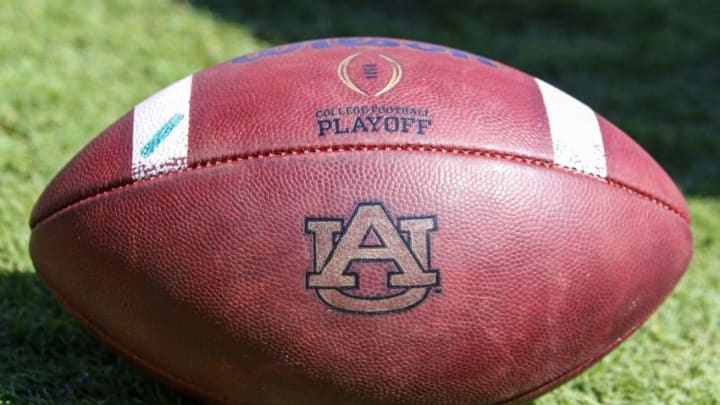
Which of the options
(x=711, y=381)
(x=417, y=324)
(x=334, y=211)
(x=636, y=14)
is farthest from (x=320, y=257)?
(x=636, y=14)

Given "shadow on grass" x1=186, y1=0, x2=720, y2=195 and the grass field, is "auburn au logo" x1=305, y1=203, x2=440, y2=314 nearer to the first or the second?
the grass field

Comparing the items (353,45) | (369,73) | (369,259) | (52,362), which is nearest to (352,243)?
(369,259)

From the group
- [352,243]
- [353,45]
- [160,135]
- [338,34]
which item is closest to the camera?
[352,243]

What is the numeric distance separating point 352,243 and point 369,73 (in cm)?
44

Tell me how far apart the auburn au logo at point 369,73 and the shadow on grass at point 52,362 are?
0.86 metres

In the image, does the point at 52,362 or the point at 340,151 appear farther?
the point at 52,362

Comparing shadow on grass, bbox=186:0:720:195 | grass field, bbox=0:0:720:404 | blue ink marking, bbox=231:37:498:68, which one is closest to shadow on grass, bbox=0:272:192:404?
grass field, bbox=0:0:720:404

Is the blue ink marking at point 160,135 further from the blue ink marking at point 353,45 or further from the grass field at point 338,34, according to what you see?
the grass field at point 338,34

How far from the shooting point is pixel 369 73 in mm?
2115

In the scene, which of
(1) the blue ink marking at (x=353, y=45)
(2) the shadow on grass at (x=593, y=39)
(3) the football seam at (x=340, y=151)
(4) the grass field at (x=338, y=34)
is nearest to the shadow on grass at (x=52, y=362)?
(4) the grass field at (x=338, y=34)

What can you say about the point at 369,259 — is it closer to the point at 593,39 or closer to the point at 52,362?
the point at 52,362

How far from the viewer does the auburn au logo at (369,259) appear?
1887 millimetres

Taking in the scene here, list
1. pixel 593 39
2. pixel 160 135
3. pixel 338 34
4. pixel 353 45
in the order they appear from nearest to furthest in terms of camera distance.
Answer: pixel 160 135, pixel 353 45, pixel 338 34, pixel 593 39

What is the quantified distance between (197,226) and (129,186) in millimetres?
197
